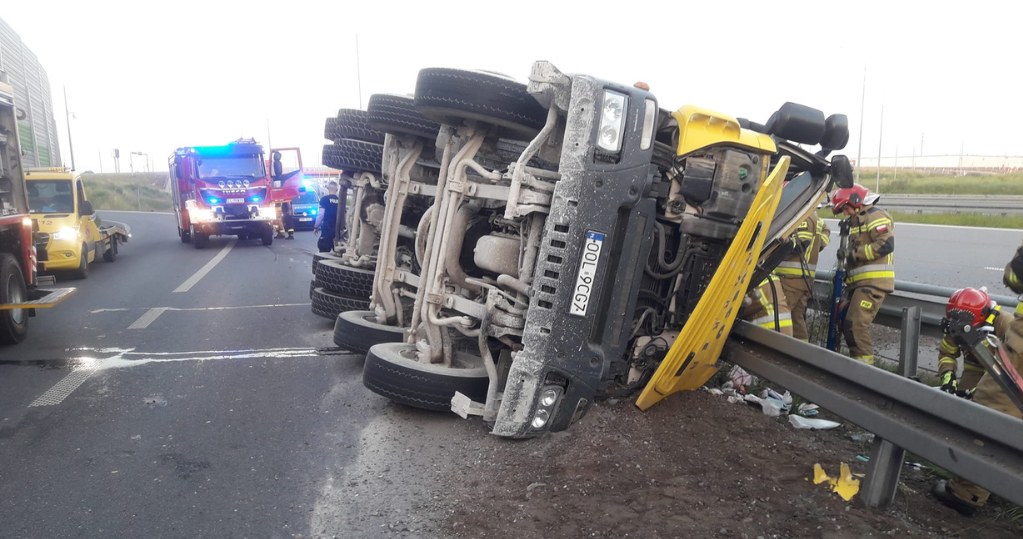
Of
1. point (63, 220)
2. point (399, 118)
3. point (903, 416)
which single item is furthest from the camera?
point (63, 220)

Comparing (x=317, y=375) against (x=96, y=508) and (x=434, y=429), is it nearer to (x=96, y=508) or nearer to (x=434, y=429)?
(x=434, y=429)

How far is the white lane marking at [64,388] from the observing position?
16.5ft

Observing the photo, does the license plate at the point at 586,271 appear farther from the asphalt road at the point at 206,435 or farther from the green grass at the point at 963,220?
the green grass at the point at 963,220

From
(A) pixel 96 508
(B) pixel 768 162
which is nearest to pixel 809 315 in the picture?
(B) pixel 768 162

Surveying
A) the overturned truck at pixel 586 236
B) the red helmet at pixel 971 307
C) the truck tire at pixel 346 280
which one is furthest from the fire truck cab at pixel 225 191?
the red helmet at pixel 971 307

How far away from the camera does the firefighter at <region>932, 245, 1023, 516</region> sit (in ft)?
10.1

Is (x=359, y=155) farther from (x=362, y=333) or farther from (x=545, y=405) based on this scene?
(x=545, y=405)

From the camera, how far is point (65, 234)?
1170cm

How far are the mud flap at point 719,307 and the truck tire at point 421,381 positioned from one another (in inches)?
38.9

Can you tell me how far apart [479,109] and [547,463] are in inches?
77.5

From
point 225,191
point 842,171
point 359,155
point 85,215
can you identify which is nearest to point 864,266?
point 842,171

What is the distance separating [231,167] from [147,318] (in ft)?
34.8

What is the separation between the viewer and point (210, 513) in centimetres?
333

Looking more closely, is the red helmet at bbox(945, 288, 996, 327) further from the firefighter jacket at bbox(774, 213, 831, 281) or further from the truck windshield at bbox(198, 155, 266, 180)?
the truck windshield at bbox(198, 155, 266, 180)
